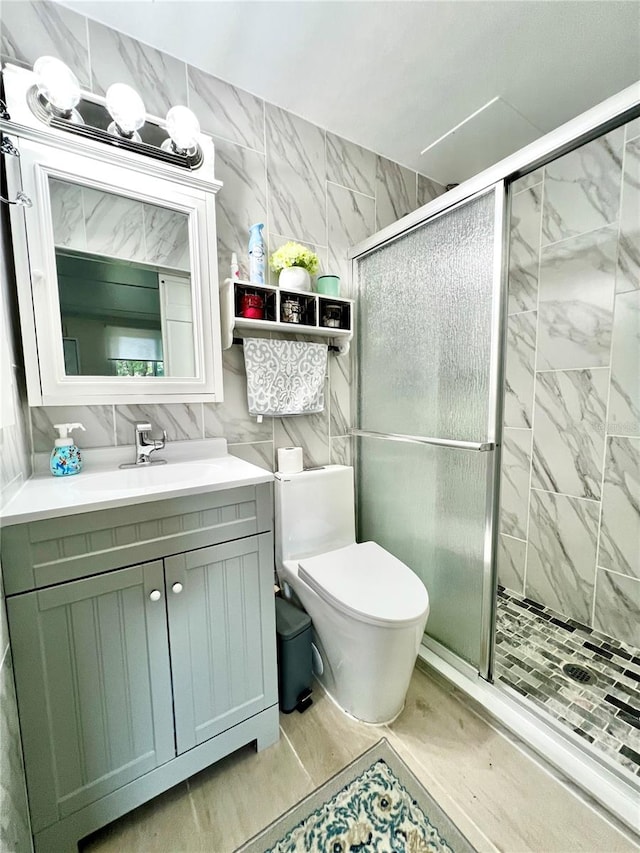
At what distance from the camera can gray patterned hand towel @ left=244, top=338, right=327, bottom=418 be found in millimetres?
1447

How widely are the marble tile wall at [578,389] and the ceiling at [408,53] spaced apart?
10.8 inches

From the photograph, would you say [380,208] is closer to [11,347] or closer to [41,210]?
[41,210]

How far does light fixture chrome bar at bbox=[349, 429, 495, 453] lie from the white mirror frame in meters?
0.79

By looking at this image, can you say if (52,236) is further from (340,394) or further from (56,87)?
(340,394)

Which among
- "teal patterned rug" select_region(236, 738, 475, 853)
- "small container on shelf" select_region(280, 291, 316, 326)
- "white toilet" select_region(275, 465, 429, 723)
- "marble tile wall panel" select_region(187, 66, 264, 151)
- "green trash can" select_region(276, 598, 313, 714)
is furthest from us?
"small container on shelf" select_region(280, 291, 316, 326)

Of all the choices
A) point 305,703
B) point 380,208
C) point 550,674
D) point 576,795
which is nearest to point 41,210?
point 380,208

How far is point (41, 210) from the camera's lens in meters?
1.07

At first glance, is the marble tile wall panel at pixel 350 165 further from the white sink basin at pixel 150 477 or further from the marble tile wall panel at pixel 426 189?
the white sink basin at pixel 150 477

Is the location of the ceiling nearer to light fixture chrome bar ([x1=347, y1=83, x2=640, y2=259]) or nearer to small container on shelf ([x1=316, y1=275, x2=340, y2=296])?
light fixture chrome bar ([x1=347, y1=83, x2=640, y2=259])

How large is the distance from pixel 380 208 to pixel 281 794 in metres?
2.42

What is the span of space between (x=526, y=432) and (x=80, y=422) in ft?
6.72

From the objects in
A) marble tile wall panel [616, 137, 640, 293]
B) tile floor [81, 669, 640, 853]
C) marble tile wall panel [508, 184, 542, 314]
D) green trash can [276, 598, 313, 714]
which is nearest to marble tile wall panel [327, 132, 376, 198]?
marble tile wall panel [508, 184, 542, 314]

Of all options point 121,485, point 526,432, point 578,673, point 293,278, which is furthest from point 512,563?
point 121,485

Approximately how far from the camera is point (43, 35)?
43.0 inches
